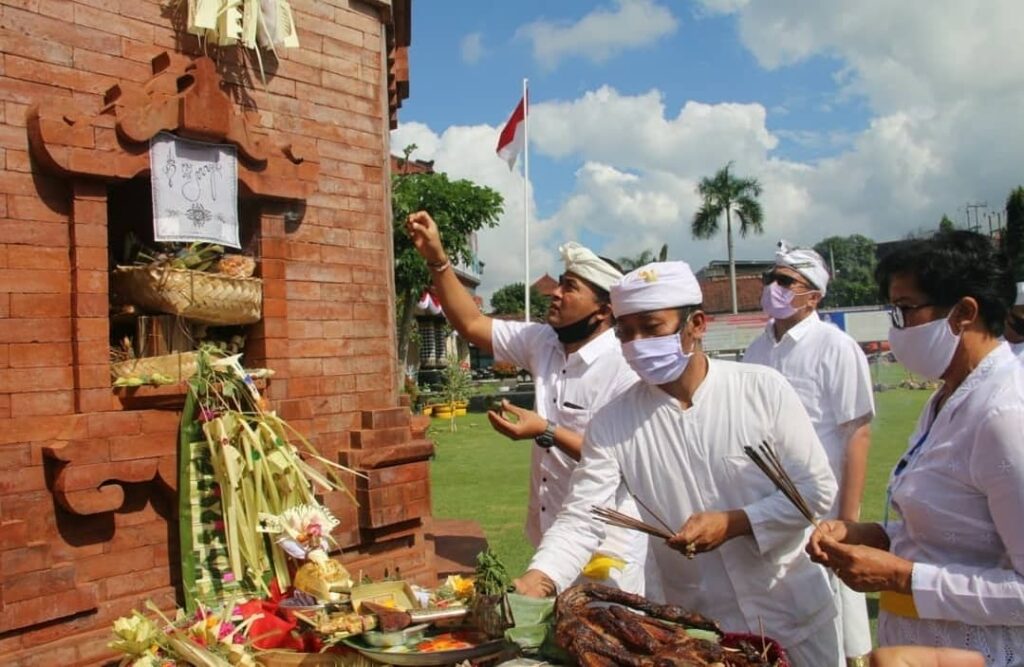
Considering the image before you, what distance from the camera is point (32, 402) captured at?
408cm

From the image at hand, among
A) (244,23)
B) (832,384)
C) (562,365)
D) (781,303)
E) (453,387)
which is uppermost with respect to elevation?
(244,23)

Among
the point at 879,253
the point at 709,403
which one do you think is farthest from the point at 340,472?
the point at 879,253

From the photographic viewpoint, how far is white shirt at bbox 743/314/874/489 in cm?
421

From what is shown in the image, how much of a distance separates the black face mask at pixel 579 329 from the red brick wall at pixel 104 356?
6.09 ft

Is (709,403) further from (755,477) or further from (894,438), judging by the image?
(894,438)

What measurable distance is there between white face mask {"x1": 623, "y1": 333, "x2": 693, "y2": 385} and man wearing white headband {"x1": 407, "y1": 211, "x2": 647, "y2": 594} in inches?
38.3

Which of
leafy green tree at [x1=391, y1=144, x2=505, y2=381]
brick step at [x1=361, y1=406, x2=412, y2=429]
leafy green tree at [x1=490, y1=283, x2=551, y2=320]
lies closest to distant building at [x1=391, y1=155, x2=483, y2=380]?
leafy green tree at [x1=391, y1=144, x2=505, y2=381]

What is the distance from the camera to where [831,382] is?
4.26 m

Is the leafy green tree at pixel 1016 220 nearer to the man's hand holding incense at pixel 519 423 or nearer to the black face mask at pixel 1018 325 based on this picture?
the black face mask at pixel 1018 325

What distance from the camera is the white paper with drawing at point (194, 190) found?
14.8ft

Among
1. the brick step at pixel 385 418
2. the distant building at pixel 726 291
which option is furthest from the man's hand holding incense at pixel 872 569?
the distant building at pixel 726 291

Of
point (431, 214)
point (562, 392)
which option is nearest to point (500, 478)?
point (562, 392)

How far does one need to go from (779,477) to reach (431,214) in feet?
71.8

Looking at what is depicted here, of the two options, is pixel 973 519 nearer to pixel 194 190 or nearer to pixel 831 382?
pixel 831 382
